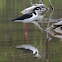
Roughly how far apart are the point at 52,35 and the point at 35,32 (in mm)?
914

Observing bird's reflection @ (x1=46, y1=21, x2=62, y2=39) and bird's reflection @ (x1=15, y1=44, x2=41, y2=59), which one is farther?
bird's reflection @ (x1=46, y1=21, x2=62, y2=39)

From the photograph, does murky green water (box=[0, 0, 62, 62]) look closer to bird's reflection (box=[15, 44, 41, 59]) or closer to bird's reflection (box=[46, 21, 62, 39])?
bird's reflection (box=[15, 44, 41, 59])

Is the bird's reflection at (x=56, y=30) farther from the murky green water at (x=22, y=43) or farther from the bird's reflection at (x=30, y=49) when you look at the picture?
the bird's reflection at (x=30, y=49)

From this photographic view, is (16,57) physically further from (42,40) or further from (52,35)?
(52,35)

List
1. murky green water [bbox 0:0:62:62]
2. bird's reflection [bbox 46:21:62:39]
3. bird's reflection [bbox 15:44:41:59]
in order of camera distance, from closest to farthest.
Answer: murky green water [bbox 0:0:62:62] → bird's reflection [bbox 15:44:41:59] → bird's reflection [bbox 46:21:62:39]

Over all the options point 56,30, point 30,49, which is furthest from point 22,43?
point 56,30

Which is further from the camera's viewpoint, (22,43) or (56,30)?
(56,30)

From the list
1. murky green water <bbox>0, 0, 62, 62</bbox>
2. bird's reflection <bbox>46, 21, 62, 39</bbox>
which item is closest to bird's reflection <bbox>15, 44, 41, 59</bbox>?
murky green water <bbox>0, 0, 62, 62</bbox>

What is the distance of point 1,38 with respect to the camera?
10.7m

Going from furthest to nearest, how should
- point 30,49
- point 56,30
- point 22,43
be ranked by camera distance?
point 56,30, point 22,43, point 30,49

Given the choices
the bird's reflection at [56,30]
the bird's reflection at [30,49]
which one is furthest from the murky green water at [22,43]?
the bird's reflection at [56,30]

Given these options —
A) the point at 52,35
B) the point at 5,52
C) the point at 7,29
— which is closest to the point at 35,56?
the point at 5,52

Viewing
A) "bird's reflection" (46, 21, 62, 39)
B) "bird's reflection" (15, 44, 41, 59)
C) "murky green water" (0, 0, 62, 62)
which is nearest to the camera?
"murky green water" (0, 0, 62, 62)

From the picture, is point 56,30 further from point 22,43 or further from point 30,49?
point 30,49
